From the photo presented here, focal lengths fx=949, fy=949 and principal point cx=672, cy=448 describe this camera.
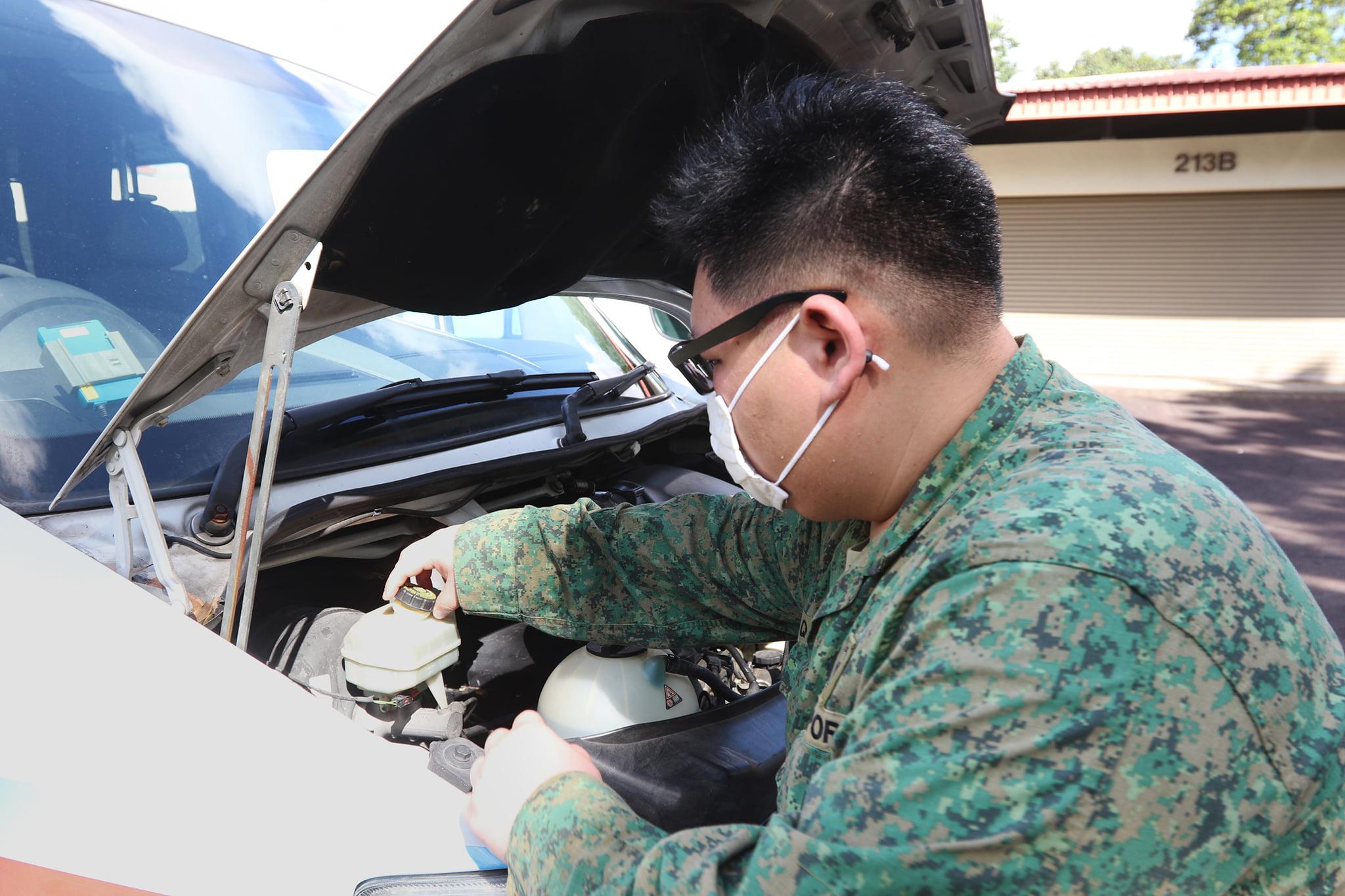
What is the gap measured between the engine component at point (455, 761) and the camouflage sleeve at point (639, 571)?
305 mm

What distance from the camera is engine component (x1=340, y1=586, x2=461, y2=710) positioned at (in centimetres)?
149

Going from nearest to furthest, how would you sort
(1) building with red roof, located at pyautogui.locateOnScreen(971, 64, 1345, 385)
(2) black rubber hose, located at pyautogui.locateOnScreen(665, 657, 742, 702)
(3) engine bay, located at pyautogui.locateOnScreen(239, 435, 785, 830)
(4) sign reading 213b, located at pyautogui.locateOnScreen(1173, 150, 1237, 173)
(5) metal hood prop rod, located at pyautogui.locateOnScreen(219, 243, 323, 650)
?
(5) metal hood prop rod, located at pyautogui.locateOnScreen(219, 243, 323, 650)
(3) engine bay, located at pyautogui.locateOnScreen(239, 435, 785, 830)
(2) black rubber hose, located at pyautogui.locateOnScreen(665, 657, 742, 702)
(1) building with red roof, located at pyautogui.locateOnScreen(971, 64, 1345, 385)
(4) sign reading 213b, located at pyautogui.locateOnScreen(1173, 150, 1237, 173)

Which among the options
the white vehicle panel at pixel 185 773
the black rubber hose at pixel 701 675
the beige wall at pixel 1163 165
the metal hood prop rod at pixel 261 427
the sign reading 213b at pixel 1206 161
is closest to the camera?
the white vehicle panel at pixel 185 773

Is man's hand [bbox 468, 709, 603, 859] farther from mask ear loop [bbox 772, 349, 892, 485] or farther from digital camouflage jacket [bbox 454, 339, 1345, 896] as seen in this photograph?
mask ear loop [bbox 772, 349, 892, 485]

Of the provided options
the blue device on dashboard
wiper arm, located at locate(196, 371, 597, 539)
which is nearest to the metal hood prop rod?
wiper arm, located at locate(196, 371, 597, 539)

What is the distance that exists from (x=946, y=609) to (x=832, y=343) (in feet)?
1.24

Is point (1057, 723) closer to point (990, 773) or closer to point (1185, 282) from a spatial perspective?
point (990, 773)

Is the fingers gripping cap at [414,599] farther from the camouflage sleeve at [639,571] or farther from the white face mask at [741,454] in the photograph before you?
the white face mask at [741,454]

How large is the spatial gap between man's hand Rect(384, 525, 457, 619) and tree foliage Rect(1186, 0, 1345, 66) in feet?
96.0

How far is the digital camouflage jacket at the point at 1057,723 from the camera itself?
0.78m

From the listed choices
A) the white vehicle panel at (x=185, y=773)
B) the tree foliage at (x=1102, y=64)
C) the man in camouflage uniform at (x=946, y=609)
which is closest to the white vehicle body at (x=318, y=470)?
the white vehicle panel at (x=185, y=773)

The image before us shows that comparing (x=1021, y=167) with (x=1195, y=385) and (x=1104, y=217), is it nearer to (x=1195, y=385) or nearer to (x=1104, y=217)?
(x=1104, y=217)

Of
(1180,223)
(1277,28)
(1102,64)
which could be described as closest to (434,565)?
(1180,223)

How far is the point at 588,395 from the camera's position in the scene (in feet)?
7.47
